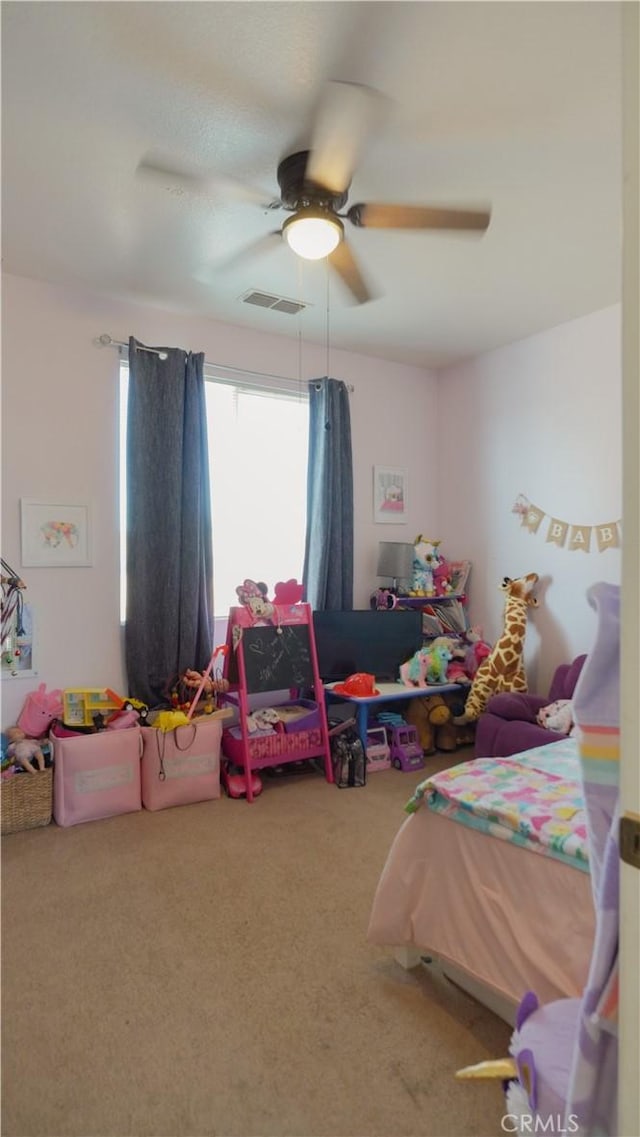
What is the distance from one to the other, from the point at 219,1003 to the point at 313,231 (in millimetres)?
2497

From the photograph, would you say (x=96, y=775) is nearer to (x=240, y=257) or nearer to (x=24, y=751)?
(x=24, y=751)

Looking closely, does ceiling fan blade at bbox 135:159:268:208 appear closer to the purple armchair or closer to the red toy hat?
the red toy hat

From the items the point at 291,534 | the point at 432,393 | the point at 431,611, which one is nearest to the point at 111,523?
the point at 291,534

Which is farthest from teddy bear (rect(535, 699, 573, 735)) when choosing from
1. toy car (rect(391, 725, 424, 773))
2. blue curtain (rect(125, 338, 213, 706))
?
blue curtain (rect(125, 338, 213, 706))

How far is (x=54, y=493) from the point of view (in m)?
3.20

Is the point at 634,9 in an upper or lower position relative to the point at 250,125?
lower

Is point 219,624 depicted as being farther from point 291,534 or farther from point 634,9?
point 634,9

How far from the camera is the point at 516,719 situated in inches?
133

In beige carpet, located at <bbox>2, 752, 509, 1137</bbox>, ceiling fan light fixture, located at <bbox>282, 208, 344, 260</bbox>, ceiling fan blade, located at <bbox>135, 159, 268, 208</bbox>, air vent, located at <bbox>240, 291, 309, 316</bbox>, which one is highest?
air vent, located at <bbox>240, 291, 309, 316</bbox>

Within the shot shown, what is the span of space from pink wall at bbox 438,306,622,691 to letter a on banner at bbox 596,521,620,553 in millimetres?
36

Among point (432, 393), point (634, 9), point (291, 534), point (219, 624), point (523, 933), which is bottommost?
point (523, 933)

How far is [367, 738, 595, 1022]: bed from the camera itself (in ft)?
4.62

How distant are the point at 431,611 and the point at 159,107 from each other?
3255 mm

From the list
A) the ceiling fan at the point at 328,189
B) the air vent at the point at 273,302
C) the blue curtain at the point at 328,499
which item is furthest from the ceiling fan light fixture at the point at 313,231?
the blue curtain at the point at 328,499
